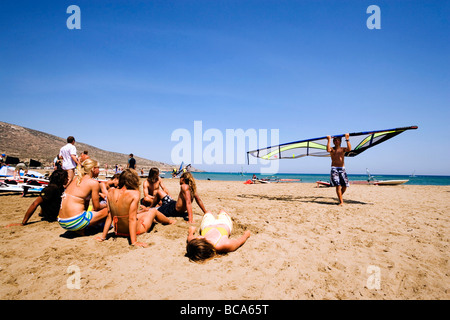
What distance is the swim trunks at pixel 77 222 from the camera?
325 centimetres

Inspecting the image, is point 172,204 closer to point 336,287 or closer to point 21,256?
point 21,256

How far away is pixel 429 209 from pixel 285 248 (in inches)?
232

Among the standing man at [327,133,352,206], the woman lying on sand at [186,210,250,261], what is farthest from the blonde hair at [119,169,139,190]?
the standing man at [327,133,352,206]

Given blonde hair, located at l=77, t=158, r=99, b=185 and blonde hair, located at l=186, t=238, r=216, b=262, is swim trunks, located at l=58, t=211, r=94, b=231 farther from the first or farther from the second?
blonde hair, located at l=186, t=238, r=216, b=262

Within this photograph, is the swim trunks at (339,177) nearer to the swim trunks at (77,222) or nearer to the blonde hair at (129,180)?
the blonde hair at (129,180)

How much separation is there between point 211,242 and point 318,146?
7033mm

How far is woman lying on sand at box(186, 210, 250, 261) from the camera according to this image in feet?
8.70

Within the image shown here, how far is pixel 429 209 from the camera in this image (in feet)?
19.2

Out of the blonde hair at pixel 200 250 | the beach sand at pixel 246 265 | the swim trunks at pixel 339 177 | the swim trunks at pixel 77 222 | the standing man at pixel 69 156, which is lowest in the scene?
the beach sand at pixel 246 265

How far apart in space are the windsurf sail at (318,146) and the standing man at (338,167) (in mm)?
339

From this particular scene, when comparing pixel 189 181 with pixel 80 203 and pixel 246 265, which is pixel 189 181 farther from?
pixel 246 265

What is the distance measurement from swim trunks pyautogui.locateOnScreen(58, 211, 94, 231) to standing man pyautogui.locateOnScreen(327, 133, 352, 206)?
687 cm

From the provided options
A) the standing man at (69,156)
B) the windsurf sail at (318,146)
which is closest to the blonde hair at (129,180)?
the standing man at (69,156)
